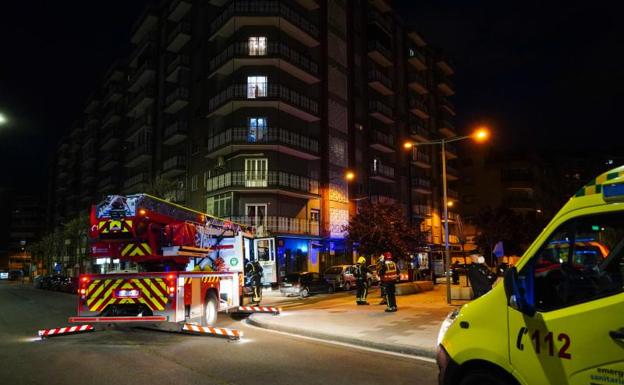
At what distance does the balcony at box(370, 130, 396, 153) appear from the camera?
47.2m

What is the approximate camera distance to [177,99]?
1672 inches

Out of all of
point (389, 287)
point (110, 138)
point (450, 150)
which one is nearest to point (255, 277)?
point (389, 287)

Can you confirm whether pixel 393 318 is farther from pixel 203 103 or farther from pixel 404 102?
pixel 404 102

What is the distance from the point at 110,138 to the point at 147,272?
5341 cm

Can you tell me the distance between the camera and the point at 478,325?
411cm

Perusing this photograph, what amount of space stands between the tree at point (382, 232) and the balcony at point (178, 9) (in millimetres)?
24636

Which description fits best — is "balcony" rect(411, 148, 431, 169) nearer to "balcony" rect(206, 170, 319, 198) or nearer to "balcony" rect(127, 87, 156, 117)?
"balcony" rect(206, 170, 319, 198)

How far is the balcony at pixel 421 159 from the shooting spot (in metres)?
54.2

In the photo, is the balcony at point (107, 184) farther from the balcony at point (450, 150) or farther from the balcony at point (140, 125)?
the balcony at point (450, 150)

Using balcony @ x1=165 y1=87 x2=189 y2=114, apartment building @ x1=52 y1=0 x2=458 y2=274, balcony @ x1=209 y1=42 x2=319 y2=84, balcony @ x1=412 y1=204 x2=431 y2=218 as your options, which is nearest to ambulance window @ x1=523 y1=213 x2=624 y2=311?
apartment building @ x1=52 y1=0 x2=458 y2=274

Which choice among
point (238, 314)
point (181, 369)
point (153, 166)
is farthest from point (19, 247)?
point (181, 369)

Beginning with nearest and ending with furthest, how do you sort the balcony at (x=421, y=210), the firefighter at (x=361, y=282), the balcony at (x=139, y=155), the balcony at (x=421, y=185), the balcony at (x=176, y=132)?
the firefighter at (x=361, y=282)
the balcony at (x=176, y=132)
the balcony at (x=139, y=155)
the balcony at (x=421, y=210)
the balcony at (x=421, y=185)

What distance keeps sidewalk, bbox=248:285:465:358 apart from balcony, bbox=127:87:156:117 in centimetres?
3913

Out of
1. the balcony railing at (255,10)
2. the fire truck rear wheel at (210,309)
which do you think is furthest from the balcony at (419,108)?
the fire truck rear wheel at (210,309)
